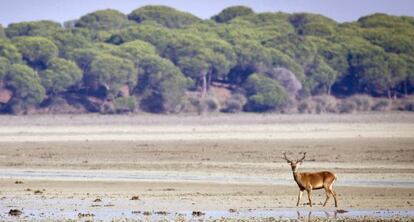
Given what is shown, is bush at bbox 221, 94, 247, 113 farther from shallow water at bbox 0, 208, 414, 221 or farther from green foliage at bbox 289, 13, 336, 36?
shallow water at bbox 0, 208, 414, 221

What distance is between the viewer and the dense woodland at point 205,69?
75.1 meters

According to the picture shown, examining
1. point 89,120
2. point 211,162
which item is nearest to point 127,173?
point 211,162

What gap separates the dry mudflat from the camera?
21703mm

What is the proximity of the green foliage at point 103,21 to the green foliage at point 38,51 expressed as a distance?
20279mm

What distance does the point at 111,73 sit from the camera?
2963 inches

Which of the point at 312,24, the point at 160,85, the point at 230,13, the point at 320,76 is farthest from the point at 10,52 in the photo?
the point at 230,13

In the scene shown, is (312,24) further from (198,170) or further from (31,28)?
(198,170)

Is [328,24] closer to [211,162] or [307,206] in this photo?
[211,162]

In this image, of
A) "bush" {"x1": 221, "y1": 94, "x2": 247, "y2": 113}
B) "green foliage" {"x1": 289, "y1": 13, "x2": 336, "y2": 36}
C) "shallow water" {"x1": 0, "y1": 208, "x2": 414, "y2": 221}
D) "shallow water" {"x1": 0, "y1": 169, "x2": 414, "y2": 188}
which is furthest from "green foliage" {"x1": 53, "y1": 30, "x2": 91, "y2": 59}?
"shallow water" {"x1": 0, "y1": 208, "x2": 414, "y2": 221}

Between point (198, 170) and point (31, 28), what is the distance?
2485 inches

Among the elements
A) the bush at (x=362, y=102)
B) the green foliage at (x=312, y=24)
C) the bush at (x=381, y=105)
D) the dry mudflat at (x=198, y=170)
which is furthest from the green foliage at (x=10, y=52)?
the green foliage at (x=312, y=24)

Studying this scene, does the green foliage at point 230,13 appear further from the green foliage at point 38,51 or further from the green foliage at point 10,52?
the green foliage at point 10,52

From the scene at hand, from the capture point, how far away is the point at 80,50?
8081 centimetres

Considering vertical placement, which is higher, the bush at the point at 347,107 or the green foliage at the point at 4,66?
the green foliage at the point at 4,66
